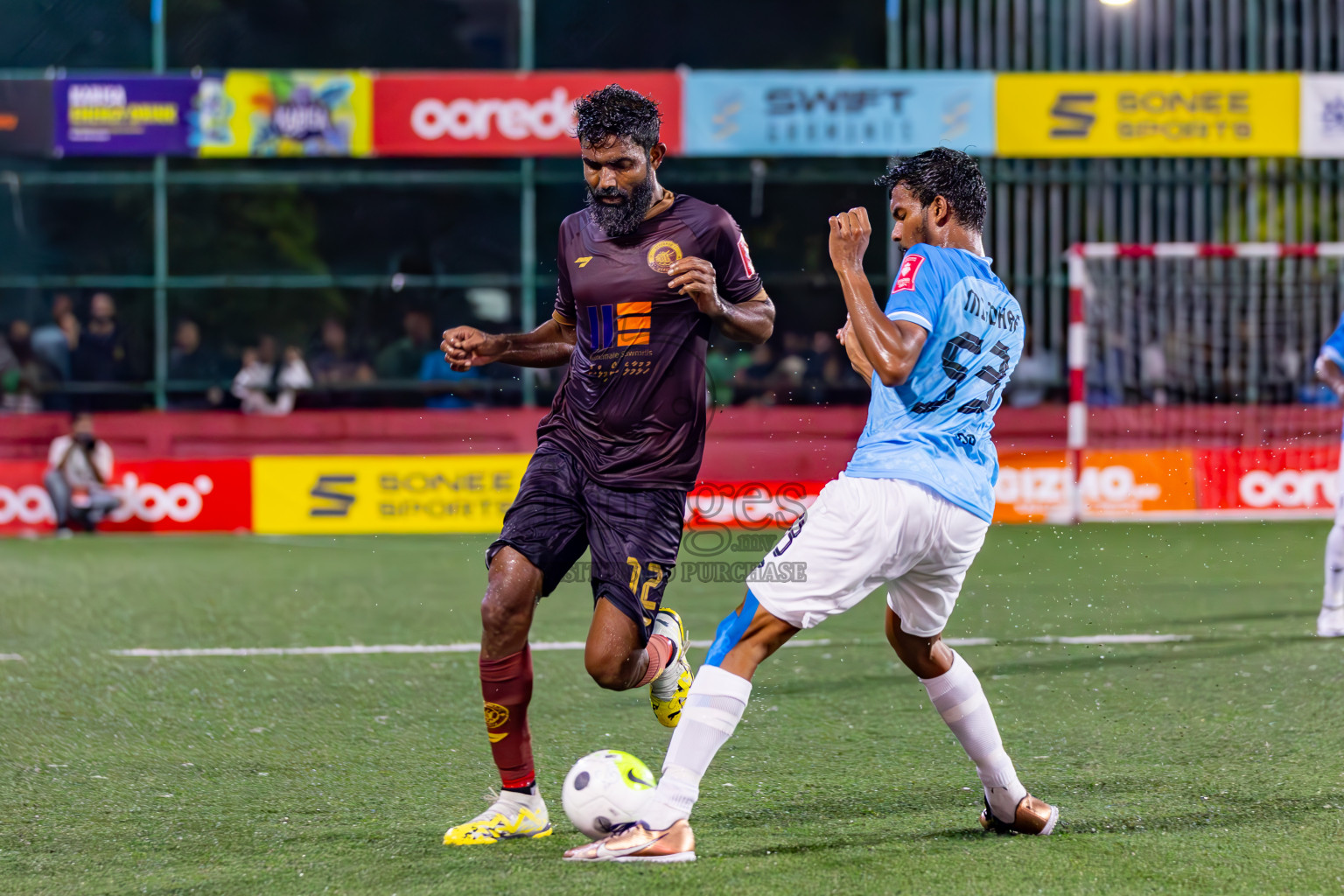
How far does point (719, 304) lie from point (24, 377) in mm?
14928

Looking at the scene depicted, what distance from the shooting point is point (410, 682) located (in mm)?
6945

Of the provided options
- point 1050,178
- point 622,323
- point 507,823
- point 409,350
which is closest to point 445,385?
point 409,350

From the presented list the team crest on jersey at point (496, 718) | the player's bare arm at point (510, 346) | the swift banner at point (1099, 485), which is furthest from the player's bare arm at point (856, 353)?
the swift banner at point (1099, 485)

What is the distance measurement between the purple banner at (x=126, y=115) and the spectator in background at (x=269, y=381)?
8.07 ft

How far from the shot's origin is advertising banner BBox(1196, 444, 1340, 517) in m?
15.1

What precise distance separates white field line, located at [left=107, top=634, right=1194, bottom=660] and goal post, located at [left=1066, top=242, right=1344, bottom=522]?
7.66 meters

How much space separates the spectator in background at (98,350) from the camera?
1728 centimetres

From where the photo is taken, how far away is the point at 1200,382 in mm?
16500

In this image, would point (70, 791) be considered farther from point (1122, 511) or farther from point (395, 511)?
point (1122, 511)

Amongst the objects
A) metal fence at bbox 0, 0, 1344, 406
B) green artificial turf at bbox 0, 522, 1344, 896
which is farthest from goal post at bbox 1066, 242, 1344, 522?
green artificial turf at bbox 0, 522, 1344, 896

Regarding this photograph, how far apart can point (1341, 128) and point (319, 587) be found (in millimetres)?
12834

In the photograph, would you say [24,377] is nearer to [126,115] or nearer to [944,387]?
[126,115]

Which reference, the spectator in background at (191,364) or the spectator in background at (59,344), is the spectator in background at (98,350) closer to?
the spectator in background at (59,344)

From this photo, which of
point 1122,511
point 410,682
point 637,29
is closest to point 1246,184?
point 1122,511
